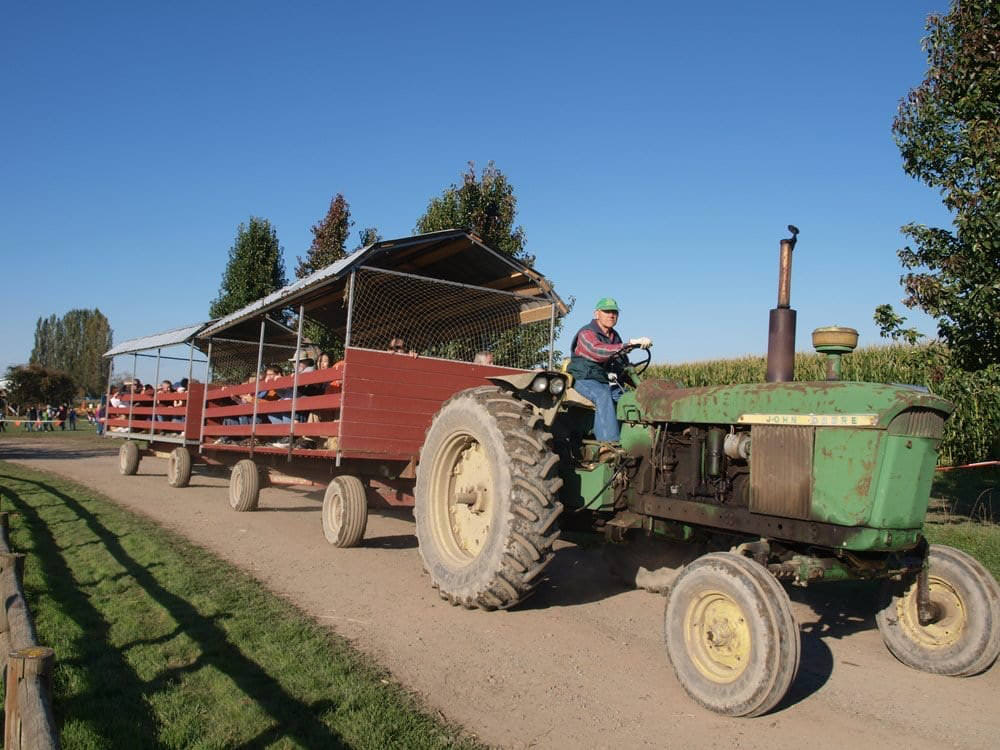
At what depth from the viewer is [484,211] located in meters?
13.6

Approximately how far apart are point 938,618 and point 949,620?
0.19ft

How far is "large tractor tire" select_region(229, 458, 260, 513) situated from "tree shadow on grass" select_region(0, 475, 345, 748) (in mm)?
3605

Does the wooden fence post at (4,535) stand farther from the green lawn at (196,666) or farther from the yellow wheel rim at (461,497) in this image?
the yellow wheel rim at (461,497)

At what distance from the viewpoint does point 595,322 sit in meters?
6.13

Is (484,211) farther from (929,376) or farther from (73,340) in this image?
(73,340)

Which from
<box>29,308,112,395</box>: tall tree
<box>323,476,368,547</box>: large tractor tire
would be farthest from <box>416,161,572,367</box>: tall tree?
<box>29,308,112,395</box>: tall tree

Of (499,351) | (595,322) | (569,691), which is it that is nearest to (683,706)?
(569,691)

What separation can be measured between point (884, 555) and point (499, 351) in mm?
6385

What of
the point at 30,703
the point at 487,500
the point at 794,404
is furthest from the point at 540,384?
the point at 30,703

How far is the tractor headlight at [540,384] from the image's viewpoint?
18.2 feet

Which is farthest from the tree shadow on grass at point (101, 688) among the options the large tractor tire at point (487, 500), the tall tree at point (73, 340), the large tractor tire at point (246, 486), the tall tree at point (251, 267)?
the tall tree at point (73, 340)

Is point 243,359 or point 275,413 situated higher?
point 243,359

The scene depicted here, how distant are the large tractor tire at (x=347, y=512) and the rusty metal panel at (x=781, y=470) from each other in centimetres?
434

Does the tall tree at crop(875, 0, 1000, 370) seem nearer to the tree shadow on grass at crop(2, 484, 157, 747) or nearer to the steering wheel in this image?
the steering wheel
